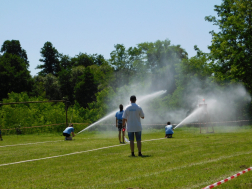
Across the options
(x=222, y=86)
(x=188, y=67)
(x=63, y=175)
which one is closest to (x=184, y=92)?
(x=188, y=67)

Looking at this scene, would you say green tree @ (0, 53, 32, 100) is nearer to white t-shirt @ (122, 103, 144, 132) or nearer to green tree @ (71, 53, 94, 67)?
green tree @ (71, 53, 94, 67)

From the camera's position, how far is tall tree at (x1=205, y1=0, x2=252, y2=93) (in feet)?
132

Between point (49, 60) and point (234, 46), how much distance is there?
199ft

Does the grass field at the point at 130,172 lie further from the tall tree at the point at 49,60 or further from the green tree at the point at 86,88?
the tall tree at the point at 49,60

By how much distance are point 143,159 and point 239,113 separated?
121 ft

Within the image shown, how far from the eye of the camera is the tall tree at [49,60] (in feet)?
297

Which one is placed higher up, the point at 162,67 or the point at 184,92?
the point at 162,67

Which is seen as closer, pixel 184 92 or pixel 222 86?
pixel 222 86

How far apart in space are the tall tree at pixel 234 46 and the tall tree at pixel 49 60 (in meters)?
56.6

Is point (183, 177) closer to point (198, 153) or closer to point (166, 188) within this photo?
point (166, 188)

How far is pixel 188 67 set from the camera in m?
55.6

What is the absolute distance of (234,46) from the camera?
4131 centimetres

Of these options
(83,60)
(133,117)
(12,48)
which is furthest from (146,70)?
(133,117)

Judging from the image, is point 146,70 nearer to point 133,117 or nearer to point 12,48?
point 12,48
